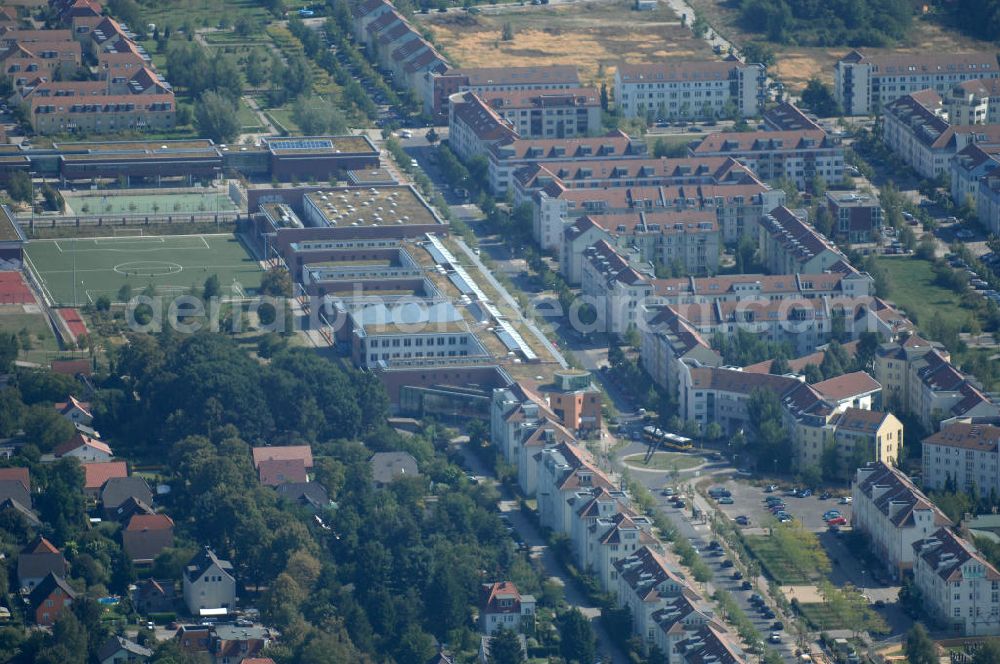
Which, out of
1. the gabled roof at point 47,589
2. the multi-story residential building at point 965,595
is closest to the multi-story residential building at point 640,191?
the multi-story residential building at point 965,595

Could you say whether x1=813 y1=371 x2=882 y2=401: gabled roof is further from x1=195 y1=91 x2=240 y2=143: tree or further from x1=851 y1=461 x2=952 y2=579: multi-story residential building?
x1=195 y1=91 x2=240 y2=143: tree

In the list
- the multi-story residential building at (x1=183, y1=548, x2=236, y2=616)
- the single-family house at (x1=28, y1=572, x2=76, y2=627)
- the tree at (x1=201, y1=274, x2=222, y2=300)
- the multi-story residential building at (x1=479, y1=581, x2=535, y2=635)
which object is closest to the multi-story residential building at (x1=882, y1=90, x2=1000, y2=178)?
the tree at (x1=201, y1=274, x2=222, y2=300)

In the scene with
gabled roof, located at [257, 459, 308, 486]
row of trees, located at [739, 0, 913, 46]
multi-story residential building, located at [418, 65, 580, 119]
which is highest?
gabled roof, located at [257, 459, 308, 486]

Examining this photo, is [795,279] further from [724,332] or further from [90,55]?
[90,55]

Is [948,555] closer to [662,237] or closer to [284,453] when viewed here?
[284,453]

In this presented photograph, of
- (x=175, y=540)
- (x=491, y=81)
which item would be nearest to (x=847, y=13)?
(x=491, y=81)

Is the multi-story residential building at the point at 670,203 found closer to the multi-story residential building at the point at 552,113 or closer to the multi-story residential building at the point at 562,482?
the multi-story residential building at the point at 552,113
